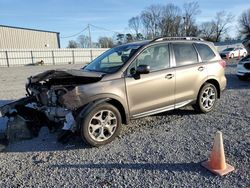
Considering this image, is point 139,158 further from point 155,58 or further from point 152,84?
point 155,58

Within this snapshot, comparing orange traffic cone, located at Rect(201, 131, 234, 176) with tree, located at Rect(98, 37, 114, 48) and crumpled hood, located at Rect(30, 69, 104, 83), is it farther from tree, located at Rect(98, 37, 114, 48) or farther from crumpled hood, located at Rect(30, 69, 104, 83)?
tree, located at Rect(98, 37, 114, 48)

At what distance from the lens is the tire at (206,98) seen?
6141mm

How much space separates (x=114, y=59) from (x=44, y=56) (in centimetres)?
3509

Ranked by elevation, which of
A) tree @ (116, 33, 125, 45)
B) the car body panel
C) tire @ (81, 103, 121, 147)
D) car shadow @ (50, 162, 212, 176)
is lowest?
car shadow @ (50, 162, 212, 176)

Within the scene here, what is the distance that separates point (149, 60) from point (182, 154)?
2051 millimetres

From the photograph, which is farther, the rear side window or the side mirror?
the rear side window

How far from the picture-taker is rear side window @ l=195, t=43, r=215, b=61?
620 cm

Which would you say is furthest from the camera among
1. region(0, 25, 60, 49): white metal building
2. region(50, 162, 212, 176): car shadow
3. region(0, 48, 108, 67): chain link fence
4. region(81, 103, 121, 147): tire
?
region(0, 25, 60, 49): white metal building

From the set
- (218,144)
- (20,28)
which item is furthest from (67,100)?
(20,28)

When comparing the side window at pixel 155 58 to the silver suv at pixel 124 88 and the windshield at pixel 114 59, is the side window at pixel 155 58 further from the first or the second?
the windshield at pixel 114 59

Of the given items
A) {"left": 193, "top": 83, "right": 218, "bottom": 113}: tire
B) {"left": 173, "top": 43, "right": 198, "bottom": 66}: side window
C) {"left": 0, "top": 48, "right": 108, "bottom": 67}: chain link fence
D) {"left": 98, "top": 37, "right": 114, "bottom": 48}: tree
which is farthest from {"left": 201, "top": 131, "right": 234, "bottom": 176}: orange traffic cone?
{"left": 98, "top": 37, "right": 114, "bottom": 48}: tree

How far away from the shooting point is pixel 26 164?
404 centimetres

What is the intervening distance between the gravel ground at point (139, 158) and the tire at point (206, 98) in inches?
17.2

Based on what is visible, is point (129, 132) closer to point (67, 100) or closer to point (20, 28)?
point (67, 100)
